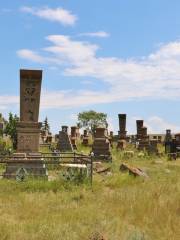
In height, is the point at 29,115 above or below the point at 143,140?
above

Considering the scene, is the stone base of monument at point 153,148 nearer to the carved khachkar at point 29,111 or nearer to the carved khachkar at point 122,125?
the carved khachkar at point 122,125

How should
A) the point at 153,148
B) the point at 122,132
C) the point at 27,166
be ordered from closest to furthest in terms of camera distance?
the point at 27,166, the point at 153,148, the point at 122,132

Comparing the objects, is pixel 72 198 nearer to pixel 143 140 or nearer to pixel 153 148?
pixel 153 148

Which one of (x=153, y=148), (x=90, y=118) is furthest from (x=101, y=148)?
(x=90, y=118)

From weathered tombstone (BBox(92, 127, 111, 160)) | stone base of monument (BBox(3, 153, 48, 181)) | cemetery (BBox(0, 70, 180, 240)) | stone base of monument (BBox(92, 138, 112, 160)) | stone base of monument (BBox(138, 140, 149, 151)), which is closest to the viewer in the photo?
cemetery (BBox(0, 70, 180, 240))

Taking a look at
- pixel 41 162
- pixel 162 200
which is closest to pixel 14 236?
pixel 162 200

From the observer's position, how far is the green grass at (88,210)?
956 cm

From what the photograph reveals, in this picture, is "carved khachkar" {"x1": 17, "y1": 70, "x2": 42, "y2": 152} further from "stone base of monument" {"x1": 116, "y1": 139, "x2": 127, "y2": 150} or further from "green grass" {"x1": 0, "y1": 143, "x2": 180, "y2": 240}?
"stone base of monument" {"x1": 116, "y1": 139, "x2": 127, "y2": 150}

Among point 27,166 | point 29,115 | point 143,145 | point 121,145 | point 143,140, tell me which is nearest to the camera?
point 27,166

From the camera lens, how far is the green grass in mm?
9562

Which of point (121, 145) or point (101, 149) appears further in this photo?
point (121, 145)

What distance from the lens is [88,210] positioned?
11508 mm

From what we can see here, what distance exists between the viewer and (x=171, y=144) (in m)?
36.3

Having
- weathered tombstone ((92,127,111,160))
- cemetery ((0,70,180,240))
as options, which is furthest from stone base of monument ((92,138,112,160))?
cemetery ((0,70,180,240))
